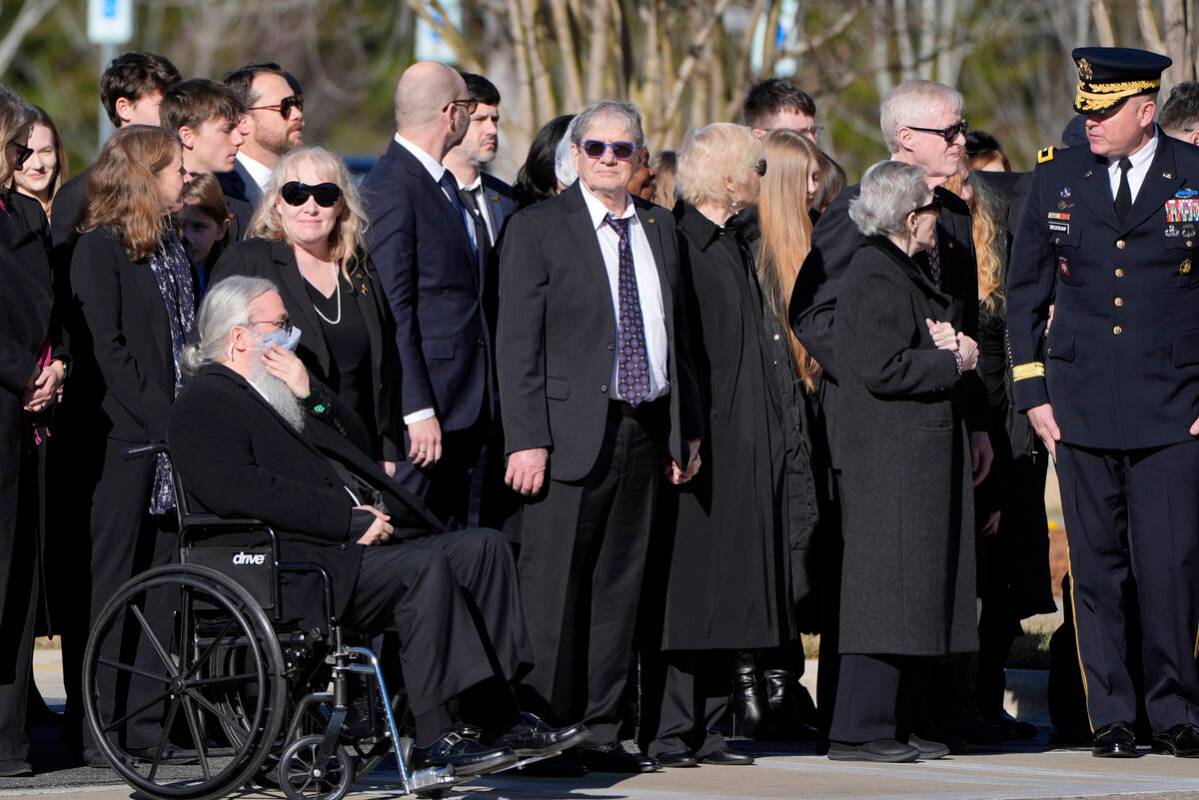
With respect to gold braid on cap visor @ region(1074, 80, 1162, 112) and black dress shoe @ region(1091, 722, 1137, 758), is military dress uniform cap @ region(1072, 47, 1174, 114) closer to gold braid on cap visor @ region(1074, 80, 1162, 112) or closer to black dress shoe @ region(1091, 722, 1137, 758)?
gold braid on cap visor @ region(1074, 80, 1162, 112)

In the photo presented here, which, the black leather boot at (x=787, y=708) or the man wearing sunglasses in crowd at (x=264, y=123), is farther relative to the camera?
the man wearing sunglasses in crowd at (x=264, y=123)

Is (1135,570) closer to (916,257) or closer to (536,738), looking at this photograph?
(916,257)

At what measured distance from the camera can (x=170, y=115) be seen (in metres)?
8.73

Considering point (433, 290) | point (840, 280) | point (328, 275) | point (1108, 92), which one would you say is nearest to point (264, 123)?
point (433, 290)

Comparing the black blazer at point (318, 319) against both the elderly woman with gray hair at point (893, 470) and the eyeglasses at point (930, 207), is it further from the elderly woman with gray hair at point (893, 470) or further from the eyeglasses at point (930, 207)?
the eyeglasses at point (930, 207)

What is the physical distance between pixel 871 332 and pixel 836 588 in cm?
95

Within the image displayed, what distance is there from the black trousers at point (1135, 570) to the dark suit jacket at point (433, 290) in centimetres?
212

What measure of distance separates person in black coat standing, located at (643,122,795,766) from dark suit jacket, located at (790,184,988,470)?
0.19 m

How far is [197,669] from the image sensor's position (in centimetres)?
664

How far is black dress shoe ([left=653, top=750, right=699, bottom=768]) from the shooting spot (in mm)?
7691

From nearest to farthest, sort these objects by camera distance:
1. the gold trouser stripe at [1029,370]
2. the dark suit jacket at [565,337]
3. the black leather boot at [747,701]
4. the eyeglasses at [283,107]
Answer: the dark suit jacket at [565,337]
the gold trouser stripe at [1029,370]
the black leather boot at [747,701]
the eyeglasses at [283,107]

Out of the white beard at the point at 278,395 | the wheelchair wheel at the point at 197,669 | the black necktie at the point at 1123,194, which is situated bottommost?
the wheelchair wheel at the point at 197,669

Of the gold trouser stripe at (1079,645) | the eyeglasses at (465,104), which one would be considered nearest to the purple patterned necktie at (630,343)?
the eyeglasses at (465,104)

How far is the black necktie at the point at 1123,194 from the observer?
8070 millimetres
